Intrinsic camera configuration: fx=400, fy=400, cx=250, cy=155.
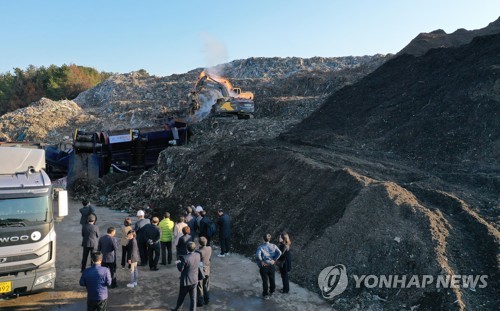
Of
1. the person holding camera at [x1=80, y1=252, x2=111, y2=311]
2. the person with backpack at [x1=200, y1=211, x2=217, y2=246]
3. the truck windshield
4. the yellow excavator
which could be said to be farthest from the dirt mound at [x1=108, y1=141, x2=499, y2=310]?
the yellow excavator

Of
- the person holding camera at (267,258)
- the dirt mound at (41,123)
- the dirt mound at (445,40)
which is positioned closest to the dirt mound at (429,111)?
the dirt mound at (445,40)

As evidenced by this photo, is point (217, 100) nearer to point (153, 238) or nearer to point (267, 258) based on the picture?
point (153, 238)

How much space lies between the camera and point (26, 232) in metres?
6.56

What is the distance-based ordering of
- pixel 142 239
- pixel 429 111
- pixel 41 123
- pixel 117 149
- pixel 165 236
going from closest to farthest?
pixel 142 239 → pixel 165 236 → pixel 429 111 → pixel 117 149 → pixel 41 123

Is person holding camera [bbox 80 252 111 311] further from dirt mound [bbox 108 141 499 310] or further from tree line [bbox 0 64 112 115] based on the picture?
tree line [bbox 0 64 112 115]

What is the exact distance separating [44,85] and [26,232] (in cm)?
5172

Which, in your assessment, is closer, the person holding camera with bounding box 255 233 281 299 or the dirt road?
the dirt road

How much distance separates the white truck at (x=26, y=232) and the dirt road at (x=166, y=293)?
0.98 meters

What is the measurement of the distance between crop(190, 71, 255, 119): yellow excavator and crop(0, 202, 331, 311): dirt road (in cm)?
1412

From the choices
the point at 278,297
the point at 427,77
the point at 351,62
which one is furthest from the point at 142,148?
the point at 351,62

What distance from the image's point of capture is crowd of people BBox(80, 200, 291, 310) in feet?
20.2

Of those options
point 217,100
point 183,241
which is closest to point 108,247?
point 183,241

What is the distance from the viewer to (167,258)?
986cm

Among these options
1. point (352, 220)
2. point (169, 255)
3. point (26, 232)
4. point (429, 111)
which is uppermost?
point (429, 111)
